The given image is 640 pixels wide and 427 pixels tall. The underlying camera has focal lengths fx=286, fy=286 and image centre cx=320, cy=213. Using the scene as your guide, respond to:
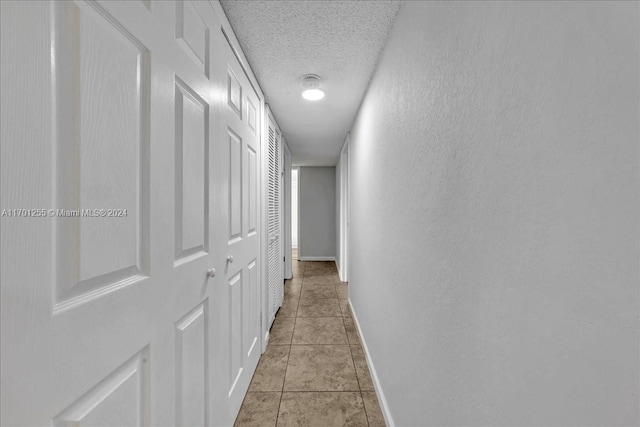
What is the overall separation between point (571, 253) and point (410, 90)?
101cm

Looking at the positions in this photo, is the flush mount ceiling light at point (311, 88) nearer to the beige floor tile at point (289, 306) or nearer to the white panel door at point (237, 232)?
the white panel door at point (237, 232)

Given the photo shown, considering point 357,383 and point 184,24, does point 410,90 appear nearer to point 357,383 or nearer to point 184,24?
point 184,24

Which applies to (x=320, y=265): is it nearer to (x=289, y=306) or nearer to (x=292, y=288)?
(x=292, y=288)

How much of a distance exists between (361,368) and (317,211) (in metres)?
4.76

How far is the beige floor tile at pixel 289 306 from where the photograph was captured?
3344 millimetres

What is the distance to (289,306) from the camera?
362 cm

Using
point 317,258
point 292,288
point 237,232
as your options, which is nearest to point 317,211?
point 317,258

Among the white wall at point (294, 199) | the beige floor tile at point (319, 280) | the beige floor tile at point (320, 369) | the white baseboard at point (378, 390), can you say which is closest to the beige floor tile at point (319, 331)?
the beige floor tile at point (320, 369)

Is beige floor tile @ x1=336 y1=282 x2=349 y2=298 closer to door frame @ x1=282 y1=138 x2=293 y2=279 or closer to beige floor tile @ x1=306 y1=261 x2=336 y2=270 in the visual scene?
door frame @ x1=282 y1=138 x2=293 y2=279

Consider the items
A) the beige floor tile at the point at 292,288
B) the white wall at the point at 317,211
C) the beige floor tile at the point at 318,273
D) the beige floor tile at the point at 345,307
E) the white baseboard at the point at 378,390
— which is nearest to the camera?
the white baseboard at the point at 378,390

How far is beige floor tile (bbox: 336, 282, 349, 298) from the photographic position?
4082mm

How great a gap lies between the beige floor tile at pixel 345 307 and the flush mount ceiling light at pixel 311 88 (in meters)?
2.35

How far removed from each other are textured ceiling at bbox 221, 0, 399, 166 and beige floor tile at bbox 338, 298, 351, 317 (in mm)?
2246

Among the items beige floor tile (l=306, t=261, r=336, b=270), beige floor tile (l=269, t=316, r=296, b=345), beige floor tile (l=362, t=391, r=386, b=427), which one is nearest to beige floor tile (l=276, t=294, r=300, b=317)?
beige floor tile (l=269, t=316, r=296, b=345)
